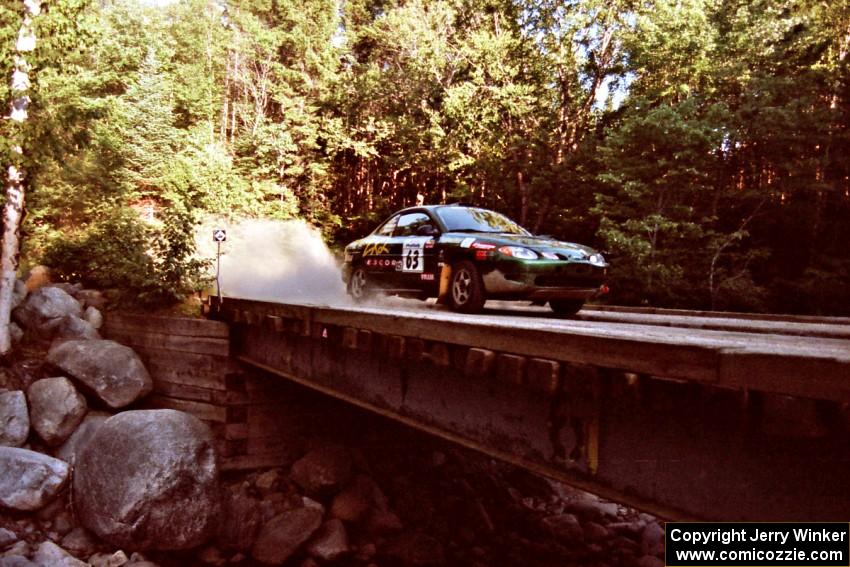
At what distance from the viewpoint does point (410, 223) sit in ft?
30.5

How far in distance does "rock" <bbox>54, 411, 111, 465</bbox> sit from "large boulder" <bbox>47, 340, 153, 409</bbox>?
1.51 feet

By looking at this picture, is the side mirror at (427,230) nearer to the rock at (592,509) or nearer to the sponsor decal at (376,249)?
the sponsor decal at (376,249)

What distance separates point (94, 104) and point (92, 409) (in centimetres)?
632

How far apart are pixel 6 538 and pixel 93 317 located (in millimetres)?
5225

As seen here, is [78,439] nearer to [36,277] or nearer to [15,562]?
[15,562]

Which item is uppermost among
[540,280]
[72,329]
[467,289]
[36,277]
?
[540,280]

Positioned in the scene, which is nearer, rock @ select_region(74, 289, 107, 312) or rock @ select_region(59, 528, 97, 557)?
rock @ select_region(59, 528, 97, 557)

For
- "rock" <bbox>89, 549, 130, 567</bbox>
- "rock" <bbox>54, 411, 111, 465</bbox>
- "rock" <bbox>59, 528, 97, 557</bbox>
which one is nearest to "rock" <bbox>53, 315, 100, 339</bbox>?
"rock" <bbox>54, 411, 111, 465</bbox>

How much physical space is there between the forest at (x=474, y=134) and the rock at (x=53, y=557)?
201 inches

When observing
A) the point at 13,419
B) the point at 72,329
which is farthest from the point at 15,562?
the point at 72,329

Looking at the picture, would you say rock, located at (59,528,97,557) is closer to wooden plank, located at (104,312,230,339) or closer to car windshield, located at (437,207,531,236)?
wooden plank, located at (104,312,230,339)

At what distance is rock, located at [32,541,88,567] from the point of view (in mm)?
6652

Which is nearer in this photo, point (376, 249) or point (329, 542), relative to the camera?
point (329, 542)

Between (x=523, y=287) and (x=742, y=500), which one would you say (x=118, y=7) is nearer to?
(x=523, y=287)
